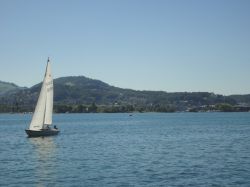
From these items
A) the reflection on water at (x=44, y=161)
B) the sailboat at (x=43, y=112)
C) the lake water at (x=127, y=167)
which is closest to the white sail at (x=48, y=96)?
the sailboat at (x=43, y=112)

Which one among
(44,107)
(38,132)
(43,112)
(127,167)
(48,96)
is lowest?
(127,167)

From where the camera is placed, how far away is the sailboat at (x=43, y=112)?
325ft

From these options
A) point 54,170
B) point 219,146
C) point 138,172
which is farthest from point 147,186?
point 219,146

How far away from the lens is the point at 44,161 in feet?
200

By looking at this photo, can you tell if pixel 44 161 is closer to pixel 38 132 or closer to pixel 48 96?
pixel 38 132

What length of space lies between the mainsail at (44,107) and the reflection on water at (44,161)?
4007 mm

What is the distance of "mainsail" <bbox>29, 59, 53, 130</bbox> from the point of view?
9906cm

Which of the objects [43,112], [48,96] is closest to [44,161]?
[43,112]

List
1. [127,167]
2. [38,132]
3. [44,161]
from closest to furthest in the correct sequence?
[127,167], [44,161], [38,132]

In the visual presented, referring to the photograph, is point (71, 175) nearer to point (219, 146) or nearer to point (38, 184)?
point (38, 184)

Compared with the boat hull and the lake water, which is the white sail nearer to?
the boat hull

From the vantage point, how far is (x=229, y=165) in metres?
54.3

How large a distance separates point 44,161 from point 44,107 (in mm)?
39964

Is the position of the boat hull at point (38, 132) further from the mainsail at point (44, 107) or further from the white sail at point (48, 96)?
the white sail at point (48, 96)
